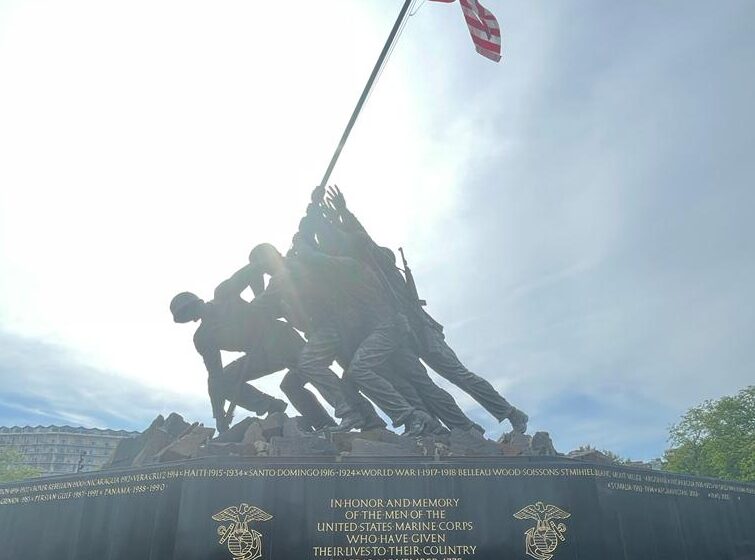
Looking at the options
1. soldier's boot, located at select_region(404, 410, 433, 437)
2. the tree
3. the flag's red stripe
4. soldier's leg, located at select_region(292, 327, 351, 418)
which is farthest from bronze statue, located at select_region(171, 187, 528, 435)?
the tree

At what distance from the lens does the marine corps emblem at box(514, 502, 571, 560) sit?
903cm

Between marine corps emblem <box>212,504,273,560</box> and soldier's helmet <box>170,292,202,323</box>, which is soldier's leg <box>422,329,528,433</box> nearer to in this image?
soldier's helmet <box>170,292,202,323</box>

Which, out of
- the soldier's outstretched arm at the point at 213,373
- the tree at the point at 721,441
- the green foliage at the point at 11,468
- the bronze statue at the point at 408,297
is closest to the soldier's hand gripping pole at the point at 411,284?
the bronze statue at the point at 408,297

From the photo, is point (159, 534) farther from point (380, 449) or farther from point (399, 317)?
point (399, 317)

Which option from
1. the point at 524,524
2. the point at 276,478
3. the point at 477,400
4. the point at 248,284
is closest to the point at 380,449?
the point at 276,478

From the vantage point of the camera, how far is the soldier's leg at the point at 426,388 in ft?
43.4

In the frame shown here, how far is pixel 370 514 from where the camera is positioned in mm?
9141

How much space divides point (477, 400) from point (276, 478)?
5.31m

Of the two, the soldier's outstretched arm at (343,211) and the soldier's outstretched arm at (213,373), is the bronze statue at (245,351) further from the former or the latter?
the soldier's outstretched arm at (343,211)

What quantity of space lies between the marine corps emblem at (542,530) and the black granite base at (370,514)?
0.01 meters

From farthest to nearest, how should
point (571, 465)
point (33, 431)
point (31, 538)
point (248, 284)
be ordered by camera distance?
1. point (33, 431)
2. point (248, 284)
3. point (31, 538)
4. point (571, 465)

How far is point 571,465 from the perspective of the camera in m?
9.65

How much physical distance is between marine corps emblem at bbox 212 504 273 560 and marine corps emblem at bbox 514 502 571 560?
3772 millimetres

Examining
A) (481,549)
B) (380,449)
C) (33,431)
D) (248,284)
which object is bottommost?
(481,549)
